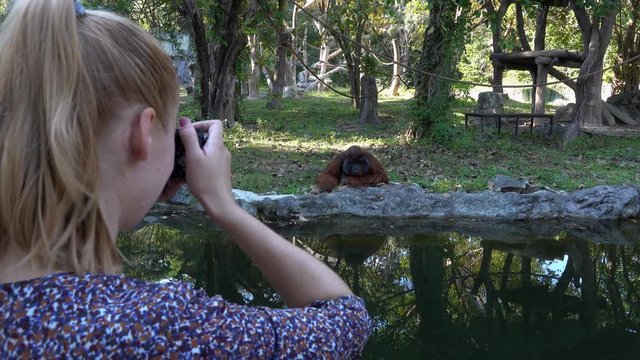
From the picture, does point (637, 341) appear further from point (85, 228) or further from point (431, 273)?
point (85, 228)

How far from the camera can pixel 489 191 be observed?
550 cm

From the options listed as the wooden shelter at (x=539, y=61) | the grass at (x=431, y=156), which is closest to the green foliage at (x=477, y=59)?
the wooden shelter at (x=539, y=61)

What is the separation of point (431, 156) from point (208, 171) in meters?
6.89

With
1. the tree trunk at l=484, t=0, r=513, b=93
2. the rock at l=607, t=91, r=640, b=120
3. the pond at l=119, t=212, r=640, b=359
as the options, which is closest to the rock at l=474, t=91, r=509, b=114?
the tree trunk at l=484, t=0, r=513, b=93

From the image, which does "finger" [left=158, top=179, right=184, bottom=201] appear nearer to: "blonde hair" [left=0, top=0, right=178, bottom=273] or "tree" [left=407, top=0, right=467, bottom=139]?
"blonde hair" [left=0, top=0, right=178, bottom=273]

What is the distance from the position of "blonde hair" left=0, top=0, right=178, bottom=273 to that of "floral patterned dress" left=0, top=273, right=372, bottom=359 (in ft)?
0.08

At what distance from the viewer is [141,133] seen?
61 centimetres

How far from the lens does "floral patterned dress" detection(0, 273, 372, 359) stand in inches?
20.7

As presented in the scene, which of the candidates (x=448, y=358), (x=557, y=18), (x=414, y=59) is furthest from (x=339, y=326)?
(x=557, y=18)

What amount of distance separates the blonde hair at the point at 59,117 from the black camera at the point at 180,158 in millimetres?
139

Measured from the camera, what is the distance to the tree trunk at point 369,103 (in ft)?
36.6

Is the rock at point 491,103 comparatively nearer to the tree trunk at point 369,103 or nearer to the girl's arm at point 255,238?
the tree trunk at point 369,103

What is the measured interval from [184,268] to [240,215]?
334cm

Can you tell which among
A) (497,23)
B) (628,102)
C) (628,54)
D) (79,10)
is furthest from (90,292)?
(628,54)
